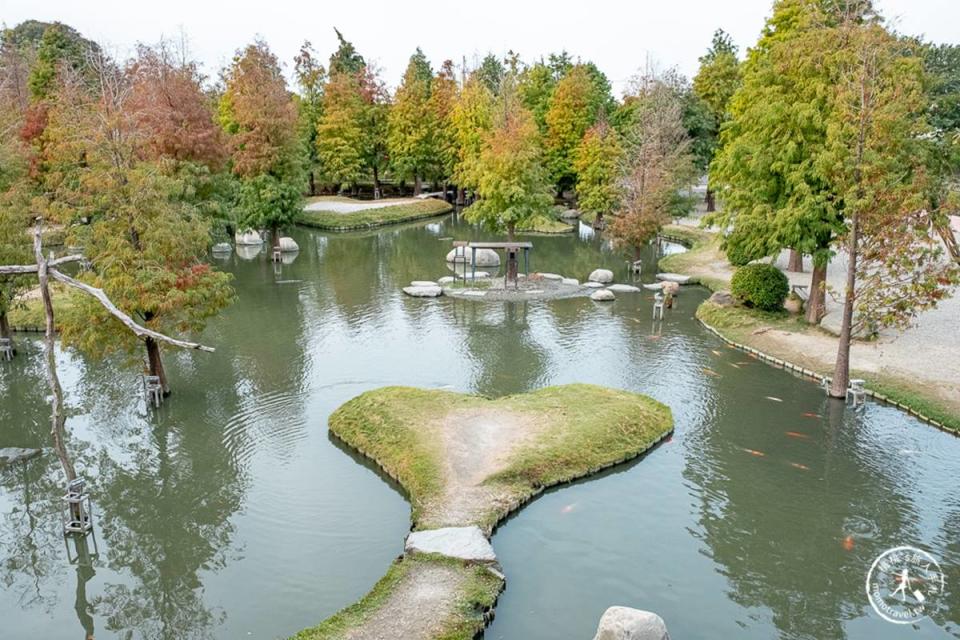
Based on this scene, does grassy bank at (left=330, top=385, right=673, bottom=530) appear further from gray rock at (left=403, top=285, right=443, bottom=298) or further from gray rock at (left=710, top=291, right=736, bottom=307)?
gray rock at (left=403, top=285, right=443, bottom=298)

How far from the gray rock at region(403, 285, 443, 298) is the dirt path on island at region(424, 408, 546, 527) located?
16193 mm

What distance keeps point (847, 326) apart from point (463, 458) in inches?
475

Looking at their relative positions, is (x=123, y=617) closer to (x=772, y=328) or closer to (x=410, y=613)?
(x=410, y=613)

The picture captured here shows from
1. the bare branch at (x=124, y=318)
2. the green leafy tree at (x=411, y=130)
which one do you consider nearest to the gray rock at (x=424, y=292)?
the bare branch at (x=124, y=318)

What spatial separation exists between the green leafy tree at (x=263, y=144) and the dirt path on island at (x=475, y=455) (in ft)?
92.3

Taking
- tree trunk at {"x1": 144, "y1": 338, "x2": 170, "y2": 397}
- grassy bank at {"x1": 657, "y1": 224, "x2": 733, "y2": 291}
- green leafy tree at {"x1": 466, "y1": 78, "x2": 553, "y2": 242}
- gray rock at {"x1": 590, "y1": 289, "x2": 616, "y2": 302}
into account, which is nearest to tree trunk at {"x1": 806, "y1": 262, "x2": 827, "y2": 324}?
grassy bank at {"x1": 657, "y1": 224, "x2": 733, "y2": 291}

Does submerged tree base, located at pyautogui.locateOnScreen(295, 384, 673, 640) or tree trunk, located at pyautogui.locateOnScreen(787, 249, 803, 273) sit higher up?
tree trunk, located at pyautogui.locateOnScreen(787, 249, 803, 273)

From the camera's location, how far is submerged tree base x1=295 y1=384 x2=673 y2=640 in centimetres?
1145

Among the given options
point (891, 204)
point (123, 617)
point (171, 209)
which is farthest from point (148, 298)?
point (891, 204)

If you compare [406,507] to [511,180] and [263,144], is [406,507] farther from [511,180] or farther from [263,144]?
[263,144]

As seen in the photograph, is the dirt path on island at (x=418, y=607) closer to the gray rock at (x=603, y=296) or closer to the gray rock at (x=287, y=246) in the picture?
the gray rock at (x=603, y=296)

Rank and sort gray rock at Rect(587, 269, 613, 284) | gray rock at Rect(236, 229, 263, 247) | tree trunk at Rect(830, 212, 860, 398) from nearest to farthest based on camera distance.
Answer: tree trunk at Rect(830, 212, 860, 398) → gray rock at Rect(587, 269, 613, 284) → gray rock at Rect(236, 229, 263, 247)

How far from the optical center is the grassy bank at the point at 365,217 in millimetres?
59500

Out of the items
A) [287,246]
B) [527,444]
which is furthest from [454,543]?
[287,246]
